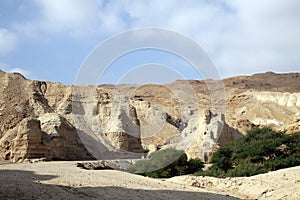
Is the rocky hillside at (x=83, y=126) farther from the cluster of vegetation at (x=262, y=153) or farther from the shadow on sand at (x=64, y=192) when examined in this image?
the shadow on sand at (x=64, y=192)

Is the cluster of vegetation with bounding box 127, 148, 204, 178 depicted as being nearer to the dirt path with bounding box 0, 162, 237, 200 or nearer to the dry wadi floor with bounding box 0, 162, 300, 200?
the dry wadi floor with bounding box 0, 162, 300, 200

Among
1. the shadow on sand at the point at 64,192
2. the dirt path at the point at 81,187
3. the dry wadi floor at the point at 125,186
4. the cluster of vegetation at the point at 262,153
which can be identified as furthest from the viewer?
the cluster of vegetation at the point at 262,153

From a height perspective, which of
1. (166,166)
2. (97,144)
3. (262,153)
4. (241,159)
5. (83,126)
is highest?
(83,126)

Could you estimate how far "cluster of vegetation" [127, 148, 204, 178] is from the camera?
938 inches

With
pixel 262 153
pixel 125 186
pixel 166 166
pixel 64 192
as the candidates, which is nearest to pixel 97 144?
pixel 166 166

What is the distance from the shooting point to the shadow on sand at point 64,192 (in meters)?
9.85

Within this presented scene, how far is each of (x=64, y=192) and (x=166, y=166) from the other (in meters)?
14.1

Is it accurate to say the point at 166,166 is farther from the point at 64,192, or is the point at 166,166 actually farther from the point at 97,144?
the point at 64,192

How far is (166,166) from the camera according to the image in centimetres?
2444

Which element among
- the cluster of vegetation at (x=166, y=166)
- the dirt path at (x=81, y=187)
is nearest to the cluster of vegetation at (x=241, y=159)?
the cluster of vegetation at (x=166, y=166)

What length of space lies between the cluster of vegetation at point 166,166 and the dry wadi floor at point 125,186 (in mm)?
5934

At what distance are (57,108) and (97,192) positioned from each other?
35.1 metres

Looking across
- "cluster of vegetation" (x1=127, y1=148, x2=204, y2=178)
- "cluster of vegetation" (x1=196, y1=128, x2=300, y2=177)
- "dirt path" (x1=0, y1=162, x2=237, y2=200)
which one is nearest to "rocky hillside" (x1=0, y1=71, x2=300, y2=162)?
"cluster of vegetation" (x1=196, y1=128, x2=300, y2=177)

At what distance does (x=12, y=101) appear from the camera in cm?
3803
